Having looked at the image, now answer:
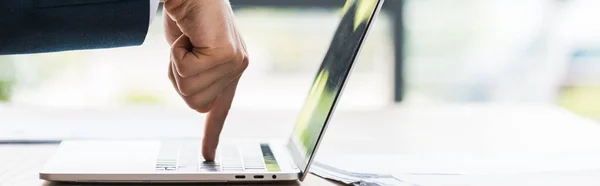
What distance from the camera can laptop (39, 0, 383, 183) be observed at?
0.83 metres

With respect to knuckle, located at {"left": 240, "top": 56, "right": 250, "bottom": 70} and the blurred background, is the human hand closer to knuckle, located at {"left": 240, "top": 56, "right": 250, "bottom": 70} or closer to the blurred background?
knuckle, located at {"left": 240, "top": 56, "right": 250, "bottom": 70}

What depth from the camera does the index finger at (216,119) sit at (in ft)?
3.03

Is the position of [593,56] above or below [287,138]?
above

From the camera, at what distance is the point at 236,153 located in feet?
3.18

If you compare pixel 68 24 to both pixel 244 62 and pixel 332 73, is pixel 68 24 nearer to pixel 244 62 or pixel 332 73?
pixel 244 62

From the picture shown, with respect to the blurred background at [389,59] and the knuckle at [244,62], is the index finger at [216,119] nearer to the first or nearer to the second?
the knuckle at [244,62]

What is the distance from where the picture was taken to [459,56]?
106 inches

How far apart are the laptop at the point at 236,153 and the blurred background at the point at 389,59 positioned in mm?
1210

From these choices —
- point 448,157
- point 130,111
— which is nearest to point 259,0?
point 130,111

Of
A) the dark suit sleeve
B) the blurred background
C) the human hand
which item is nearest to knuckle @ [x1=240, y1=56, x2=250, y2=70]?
the human hand

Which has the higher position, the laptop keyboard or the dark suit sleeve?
the dark suit sleeve

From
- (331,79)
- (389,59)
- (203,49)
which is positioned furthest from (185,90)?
(389,59)

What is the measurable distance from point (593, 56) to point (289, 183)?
2.34 meters

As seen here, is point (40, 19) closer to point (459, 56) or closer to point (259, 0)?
point (259, 0)
